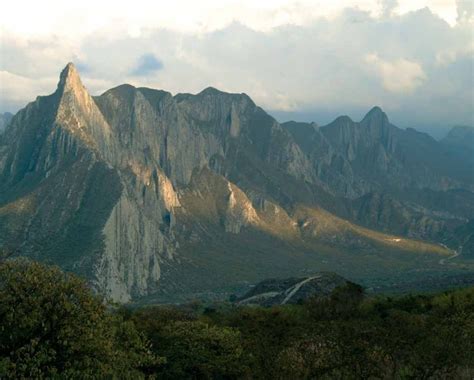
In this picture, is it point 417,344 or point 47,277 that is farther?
point 417,344

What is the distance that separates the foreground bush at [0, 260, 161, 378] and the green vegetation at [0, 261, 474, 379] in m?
0.08

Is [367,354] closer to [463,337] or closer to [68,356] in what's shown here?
[463,337]

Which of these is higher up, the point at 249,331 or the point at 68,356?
the point at 68,356

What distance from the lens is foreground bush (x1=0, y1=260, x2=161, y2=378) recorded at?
52.2 meters

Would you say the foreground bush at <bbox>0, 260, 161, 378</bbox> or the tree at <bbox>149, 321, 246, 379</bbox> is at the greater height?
the foreground bush at <bbox>0, 260, 161, 378</bbox>

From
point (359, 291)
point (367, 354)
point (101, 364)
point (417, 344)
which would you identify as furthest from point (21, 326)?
point (359, 291)

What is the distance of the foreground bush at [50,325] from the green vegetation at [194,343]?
0.08 metres

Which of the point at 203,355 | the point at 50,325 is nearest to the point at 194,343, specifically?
the point at 203,355

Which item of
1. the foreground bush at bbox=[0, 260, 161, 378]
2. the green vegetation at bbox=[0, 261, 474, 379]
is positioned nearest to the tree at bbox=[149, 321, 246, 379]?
the green vegetation at bbox=[0, 261, 474, 379]

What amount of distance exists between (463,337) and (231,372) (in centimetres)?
2826

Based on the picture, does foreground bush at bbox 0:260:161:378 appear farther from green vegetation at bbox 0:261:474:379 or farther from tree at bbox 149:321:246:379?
tree at bbox 149:321:246:379

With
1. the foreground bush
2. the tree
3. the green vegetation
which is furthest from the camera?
the tree

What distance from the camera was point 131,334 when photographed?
7606cm

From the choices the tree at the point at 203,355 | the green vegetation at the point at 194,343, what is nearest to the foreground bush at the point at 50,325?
the green vegetation at the point at 194,343
